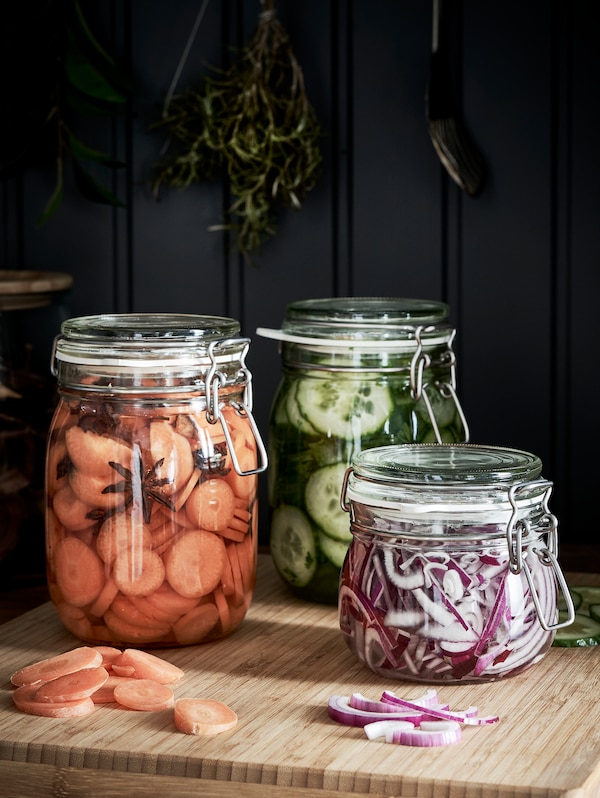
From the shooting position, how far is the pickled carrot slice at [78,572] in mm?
1011

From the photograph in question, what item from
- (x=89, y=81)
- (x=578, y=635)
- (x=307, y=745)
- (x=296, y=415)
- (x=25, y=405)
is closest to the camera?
(x=307, y=745)

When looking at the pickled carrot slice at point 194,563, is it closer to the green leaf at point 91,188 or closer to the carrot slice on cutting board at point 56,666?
the carrot slice on cutting board at point 56,666

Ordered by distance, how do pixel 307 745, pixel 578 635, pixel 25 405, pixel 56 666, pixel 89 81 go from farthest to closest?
pixel 89 81 → pixel 25 405 → pixel 578 635 → pixel 56 666 → pixel 307 745

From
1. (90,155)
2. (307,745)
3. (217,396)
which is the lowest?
(307,745)

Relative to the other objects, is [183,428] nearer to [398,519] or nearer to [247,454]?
[247,454]

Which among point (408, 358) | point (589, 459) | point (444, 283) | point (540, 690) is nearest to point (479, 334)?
point (444, 283)

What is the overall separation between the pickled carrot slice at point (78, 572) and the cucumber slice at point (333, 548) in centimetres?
23

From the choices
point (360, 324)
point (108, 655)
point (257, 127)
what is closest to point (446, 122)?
point (257, 127)

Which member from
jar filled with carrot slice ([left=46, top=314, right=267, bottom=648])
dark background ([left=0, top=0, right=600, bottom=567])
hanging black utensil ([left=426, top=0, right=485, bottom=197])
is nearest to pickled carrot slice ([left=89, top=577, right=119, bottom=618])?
jar filled with carrot slice ([left=46, top=314, right=267, bottom=648])

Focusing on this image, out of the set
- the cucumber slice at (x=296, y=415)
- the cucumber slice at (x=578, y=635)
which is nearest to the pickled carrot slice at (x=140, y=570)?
the cucumber slice at (x=296, y=415)

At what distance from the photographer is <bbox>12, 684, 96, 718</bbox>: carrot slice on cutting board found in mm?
868

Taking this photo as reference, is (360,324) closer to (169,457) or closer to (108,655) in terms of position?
(169,457)

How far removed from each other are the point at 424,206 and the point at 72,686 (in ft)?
2.66

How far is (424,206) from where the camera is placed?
57.5 inches
